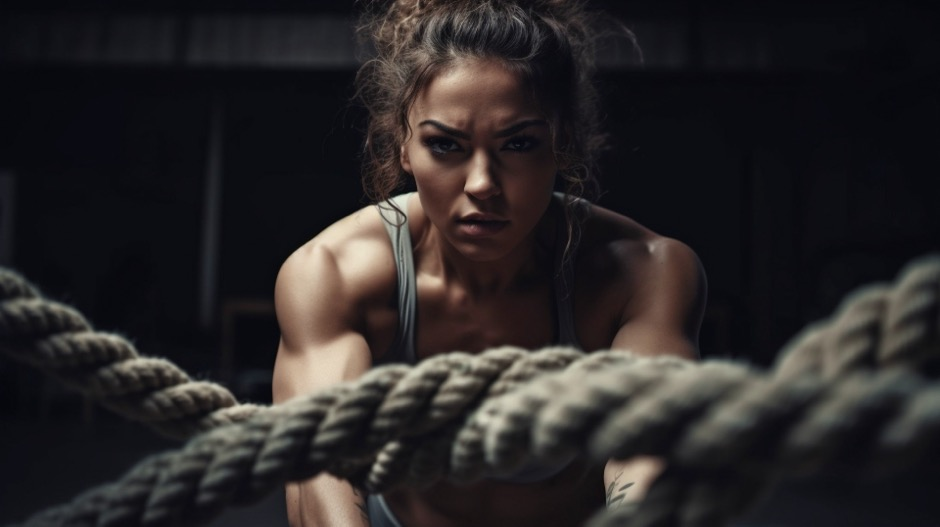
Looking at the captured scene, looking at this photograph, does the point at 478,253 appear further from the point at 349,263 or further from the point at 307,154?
the point at 307,154

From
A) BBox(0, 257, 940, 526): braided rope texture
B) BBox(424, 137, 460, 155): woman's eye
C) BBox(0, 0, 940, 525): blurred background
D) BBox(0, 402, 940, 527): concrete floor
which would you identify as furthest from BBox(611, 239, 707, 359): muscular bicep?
BBox(0, 0, 940, 525): blurred background

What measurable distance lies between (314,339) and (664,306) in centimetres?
33

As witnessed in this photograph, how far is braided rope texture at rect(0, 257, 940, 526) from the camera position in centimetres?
26

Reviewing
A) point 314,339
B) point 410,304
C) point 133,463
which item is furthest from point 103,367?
point 133,463

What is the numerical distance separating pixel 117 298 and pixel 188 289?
778 mm

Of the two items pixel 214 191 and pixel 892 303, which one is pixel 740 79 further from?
pixel 892 303

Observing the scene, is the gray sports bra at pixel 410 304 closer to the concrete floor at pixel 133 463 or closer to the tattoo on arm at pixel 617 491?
the tattoo on arm at pixel 617 491

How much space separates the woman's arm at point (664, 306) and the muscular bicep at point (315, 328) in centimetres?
25

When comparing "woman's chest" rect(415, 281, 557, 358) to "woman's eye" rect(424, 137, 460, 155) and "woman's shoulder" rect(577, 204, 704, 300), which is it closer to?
"woman's shoulder" rect(577, 204, 704, 300)

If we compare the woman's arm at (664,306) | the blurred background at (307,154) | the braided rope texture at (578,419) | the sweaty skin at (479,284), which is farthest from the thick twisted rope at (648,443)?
the blurred background at (307,154)

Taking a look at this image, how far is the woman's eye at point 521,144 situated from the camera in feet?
2.44

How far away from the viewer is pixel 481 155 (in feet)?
2.40

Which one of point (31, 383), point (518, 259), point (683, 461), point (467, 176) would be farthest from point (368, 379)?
point (31, 383)

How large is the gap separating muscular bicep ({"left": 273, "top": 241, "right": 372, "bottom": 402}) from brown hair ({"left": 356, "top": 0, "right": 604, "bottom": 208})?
0.15 metres
